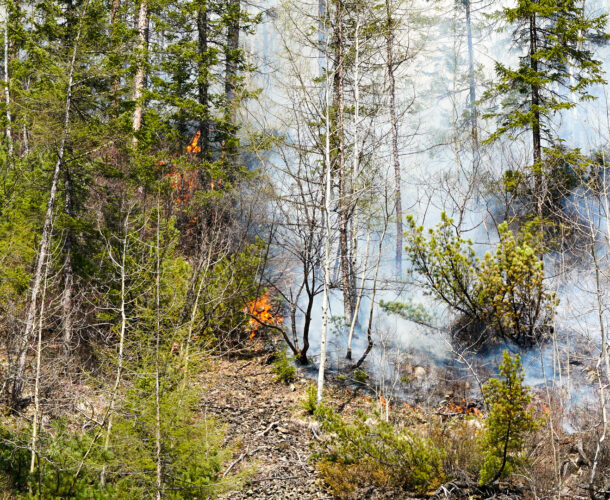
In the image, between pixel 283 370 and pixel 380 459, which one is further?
pixel 283 370

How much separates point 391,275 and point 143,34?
10661 mm

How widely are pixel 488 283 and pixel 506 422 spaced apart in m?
5.03

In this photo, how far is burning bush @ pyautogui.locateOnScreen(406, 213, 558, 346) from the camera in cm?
984

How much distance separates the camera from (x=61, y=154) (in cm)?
912

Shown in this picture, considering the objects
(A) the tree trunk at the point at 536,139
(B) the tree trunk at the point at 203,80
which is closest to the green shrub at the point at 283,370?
(B) the tree trunk at the point at 203,80

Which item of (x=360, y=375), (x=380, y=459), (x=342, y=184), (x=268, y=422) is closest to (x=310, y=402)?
(x=268, y=422)

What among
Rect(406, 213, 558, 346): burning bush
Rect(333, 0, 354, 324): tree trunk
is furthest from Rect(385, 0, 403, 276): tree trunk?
Rect(406, 213, 558, 346): burning bush

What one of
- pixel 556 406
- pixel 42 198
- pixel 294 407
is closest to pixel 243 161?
pixel 42 198

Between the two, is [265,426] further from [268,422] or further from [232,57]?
[232,57]

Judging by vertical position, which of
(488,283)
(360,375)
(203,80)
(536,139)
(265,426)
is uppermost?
(203,80)

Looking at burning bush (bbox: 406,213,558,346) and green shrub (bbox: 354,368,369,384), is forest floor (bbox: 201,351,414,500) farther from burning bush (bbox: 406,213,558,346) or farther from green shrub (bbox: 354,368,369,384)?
burning bush (bbox: 406,213,558,346)

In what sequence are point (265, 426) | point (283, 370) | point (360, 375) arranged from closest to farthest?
1. point (265, 426)
2. point (283, 370)
3. point (360, 375)

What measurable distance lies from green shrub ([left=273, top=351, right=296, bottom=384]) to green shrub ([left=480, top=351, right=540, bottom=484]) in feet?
17.6

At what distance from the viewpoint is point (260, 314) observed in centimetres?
1190
